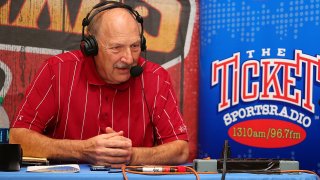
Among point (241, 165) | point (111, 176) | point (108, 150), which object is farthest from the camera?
point (108, 150)

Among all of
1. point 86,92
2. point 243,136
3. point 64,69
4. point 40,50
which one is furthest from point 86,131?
point 243,136

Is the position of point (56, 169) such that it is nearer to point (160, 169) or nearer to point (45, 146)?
point (160, 169)

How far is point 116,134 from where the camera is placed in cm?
157

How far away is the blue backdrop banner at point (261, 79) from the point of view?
2436mm

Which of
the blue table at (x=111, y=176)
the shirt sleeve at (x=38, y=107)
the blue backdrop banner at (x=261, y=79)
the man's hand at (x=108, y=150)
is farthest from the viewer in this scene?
the blue backdrop banner at (x=261, y=79)

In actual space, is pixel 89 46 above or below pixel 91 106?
above

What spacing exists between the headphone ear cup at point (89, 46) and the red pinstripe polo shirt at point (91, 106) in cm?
8

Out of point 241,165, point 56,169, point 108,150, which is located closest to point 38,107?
point 108,150

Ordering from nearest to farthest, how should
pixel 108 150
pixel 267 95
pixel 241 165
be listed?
pixel 241 165, pixel 108 150, pixel 267 95

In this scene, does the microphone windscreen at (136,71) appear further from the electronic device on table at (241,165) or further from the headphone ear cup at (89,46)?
the electronic device on table at (241,165)

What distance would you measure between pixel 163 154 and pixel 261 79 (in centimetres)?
106

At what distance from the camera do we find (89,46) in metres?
1.82

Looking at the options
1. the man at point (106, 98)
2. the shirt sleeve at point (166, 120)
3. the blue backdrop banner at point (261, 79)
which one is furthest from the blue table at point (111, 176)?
the blue backdrop banner at point (261, 79)

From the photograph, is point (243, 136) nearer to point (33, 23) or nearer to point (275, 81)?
point (275, 81)
